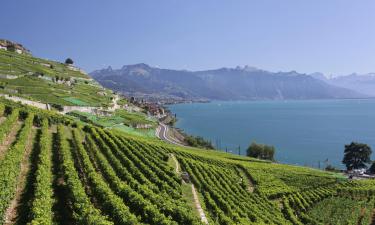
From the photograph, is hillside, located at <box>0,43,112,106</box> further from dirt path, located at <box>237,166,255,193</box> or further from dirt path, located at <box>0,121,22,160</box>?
dirt path, located at <box>237,166,255,193</box>

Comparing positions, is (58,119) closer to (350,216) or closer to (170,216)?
(170,216)

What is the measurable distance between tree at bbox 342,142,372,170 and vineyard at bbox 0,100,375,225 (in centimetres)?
4453

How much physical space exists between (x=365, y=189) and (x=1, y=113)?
67.7 metres

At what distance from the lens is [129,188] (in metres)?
24.5

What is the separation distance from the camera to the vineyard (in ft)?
67.7

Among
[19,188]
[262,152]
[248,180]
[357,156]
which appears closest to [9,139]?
[19,188]

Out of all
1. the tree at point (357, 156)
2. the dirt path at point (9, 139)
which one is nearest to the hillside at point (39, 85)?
the dirt path at point (9, 139)

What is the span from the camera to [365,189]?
6619 centimetres

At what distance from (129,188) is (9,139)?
62.2 feet

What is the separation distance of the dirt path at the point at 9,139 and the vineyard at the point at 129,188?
4.1 inches

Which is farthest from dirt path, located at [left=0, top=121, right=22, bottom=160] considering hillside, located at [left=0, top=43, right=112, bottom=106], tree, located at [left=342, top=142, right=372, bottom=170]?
tree, located at [left=342, top=142, right=372, bottom=170]

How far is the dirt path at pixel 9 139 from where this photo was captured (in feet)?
103

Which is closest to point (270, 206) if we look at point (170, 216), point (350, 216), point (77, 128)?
point (350, 216)

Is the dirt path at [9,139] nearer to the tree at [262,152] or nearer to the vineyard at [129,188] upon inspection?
the vineyard at [129,188]
